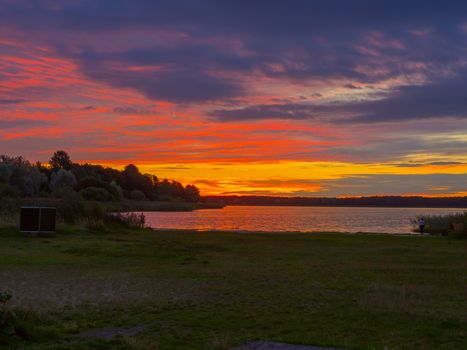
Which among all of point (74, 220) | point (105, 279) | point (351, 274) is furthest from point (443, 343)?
point (74, 220)

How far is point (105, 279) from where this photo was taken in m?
17.0

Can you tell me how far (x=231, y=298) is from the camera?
13.7 m

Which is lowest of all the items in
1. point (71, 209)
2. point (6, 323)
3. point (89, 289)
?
point (89, 289)

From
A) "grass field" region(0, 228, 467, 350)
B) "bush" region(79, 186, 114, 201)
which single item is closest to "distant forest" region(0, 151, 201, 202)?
"bush" region(79, 186, 114, 201)

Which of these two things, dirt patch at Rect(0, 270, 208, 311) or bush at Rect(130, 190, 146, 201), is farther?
bush at Rect(130, 190, 146, 201)

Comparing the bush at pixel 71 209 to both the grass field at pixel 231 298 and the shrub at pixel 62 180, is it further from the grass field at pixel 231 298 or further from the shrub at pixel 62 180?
the shrub at pixel 62 180

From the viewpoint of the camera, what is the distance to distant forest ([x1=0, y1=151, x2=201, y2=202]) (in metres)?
85.9

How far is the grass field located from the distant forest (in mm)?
25431

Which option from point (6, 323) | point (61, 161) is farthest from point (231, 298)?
point (61, 161)

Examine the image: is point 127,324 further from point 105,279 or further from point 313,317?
point 105,279

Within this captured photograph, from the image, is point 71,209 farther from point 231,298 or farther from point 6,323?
point 6,323

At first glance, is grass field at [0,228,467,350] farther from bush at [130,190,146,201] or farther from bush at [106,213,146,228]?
bush at [130,190,146,201]

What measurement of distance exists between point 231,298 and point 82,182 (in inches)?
3722

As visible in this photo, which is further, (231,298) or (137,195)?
(137,195)
